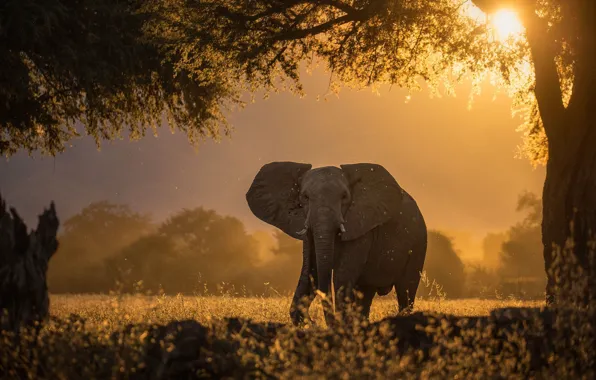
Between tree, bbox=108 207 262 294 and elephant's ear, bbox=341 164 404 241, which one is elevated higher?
tree, bbox=108 207 262 294

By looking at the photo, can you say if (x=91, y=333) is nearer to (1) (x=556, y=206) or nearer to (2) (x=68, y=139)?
(1) (x=556, y=206)

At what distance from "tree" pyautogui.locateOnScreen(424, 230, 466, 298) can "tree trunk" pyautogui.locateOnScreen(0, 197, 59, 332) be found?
1375 inches

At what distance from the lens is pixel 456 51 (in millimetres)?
16828

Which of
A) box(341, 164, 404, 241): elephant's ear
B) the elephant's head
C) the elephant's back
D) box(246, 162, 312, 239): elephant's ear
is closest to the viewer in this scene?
the elephant's head

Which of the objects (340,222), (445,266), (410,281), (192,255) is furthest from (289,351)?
(192,255)

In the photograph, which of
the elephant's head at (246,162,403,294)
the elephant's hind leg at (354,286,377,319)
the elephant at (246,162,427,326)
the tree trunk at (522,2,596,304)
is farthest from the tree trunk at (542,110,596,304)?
the elephant's hind leg at (354,286,377,319)

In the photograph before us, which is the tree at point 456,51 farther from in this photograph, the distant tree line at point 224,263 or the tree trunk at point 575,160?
the distant tree line at point 224,263

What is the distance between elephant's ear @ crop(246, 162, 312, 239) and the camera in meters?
13.6

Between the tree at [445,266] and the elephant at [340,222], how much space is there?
95.2ft

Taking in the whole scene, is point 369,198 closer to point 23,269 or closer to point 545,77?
point 545,77

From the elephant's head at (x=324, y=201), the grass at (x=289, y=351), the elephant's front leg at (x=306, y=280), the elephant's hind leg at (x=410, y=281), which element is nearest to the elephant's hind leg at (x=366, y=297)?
the elephant's hind leg at (x=410, y=281)

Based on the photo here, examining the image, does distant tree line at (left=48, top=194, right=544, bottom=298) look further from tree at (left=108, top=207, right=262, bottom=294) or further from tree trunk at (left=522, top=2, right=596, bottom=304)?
tree trunk at (left=522, top=2, right=596, bottom=304)

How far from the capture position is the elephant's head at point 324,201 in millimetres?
12617

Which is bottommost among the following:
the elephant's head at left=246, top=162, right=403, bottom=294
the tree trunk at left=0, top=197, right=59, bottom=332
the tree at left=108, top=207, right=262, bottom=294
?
the tree trunk at left=0, top=197, right=59, bottom=332
